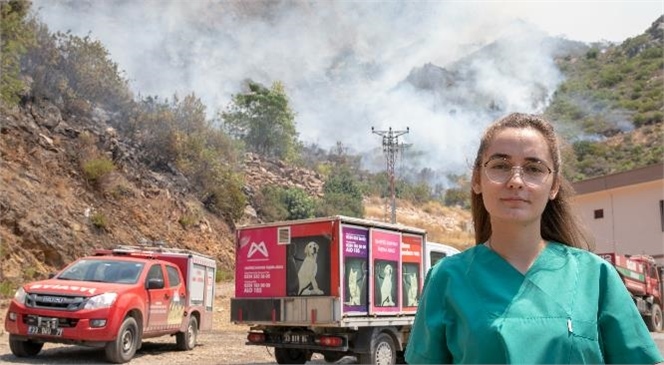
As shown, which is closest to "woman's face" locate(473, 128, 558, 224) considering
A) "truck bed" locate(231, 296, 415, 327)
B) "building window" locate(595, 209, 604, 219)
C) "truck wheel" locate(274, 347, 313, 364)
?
"truck bed" locate(231, 296, 415, 327)

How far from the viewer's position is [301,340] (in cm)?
1241

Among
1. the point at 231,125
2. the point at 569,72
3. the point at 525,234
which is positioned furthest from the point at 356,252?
the point at 569,72

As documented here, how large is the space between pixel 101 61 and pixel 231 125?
4518 centimetres

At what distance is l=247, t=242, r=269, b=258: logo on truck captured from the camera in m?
13.5

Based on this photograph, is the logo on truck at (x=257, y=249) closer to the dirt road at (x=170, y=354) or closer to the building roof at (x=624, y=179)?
the dirt road at (x=170, y=354)

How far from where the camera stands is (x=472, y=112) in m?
174

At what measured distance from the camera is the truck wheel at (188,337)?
15.5 meters

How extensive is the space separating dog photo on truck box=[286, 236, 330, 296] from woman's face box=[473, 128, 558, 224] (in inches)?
409

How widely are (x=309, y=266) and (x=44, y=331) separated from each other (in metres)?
4.54

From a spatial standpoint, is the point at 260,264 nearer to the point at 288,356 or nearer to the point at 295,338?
the point at 295,338

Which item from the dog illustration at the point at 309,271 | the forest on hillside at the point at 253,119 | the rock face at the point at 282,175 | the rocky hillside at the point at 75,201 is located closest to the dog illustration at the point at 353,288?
the dog illustration at the point at 309,271

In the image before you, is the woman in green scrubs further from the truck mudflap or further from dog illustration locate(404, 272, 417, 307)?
dog illustration locate(404, 272, 417, 307)

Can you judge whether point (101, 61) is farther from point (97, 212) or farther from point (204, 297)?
point (204, 297)

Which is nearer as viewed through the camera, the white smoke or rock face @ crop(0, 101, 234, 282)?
rock face @ crop(0, 101, 234, 282)
